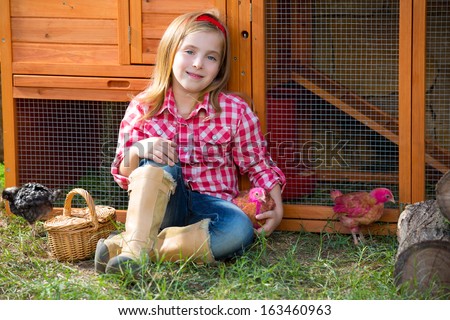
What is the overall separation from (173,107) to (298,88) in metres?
0.73

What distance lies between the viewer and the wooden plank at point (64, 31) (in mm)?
3645

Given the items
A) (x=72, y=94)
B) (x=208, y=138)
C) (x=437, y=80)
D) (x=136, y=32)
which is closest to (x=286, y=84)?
(x=208, y=138)

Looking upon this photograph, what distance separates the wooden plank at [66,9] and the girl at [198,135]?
1.09ft

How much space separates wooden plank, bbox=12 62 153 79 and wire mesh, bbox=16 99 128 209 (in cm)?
21

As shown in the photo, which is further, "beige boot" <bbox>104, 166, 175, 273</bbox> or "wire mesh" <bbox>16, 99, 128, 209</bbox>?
"wire mesh" <bbox>16, 99, 128, 209</bbox>

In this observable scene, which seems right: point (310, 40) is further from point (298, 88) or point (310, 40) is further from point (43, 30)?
point (43, 30)

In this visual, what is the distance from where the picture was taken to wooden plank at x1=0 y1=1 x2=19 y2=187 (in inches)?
146

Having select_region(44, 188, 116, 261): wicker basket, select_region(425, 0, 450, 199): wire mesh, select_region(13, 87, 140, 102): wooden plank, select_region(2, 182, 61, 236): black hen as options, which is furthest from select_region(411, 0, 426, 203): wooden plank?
select_region(2, 182, 61, 236): black hen

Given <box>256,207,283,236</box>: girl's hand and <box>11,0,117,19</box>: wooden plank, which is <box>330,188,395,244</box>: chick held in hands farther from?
<box>11,0,117,19</box>: wooden plank

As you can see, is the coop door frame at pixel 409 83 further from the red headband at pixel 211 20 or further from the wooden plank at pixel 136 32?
the wooden plank at pixel 136 32

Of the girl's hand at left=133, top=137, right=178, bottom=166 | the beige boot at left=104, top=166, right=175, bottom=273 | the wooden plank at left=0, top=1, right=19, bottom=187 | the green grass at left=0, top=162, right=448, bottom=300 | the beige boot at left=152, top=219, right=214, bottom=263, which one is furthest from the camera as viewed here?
the wooden plank at left=0, top=1, right=19, bottom=187

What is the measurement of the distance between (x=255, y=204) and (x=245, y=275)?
0.50 metres

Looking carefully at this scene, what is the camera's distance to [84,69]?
12.0 feet

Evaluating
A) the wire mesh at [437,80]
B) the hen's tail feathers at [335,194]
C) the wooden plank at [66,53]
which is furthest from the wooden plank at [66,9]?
the wire mesh at [437,80]
